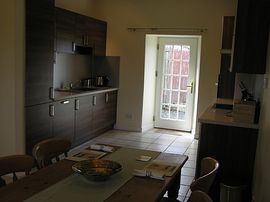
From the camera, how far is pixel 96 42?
620cm

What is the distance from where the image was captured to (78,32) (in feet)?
18.0

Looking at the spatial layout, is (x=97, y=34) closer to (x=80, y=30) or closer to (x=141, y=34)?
(x=80, y=30)

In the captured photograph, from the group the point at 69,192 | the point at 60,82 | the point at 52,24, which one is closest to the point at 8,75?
the point at 52,24

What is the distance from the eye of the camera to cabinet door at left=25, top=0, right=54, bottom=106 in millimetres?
3777

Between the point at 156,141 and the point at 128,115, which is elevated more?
the point at 128,115

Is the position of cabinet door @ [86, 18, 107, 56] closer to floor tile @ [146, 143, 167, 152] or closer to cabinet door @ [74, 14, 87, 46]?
cabinet door @ [74, 14, 87, 46]

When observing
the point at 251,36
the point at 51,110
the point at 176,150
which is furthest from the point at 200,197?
the point at 176,150

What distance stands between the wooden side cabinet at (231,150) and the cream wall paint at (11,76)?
2051 millimetres

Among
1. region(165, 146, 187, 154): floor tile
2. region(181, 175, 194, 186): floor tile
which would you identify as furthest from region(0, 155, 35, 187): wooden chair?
region(165, 146, 187, 154): floor tile

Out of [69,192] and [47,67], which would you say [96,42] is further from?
[69,192]

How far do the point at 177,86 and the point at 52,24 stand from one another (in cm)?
337

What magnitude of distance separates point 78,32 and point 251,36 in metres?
3.01

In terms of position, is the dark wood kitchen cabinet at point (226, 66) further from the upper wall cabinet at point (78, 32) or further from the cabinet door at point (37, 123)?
the cabinet door at point (37, 123)

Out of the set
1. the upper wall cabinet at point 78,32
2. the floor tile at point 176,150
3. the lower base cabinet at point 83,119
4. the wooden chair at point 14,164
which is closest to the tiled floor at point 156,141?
the floor tile at point 176,150
